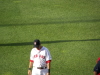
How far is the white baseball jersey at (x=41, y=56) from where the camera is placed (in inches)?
366

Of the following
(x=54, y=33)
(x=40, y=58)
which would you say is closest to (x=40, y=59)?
(x=40, y=58)

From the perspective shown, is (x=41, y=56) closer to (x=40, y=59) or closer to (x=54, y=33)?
(x=40, y=59)

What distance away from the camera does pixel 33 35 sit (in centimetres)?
1431

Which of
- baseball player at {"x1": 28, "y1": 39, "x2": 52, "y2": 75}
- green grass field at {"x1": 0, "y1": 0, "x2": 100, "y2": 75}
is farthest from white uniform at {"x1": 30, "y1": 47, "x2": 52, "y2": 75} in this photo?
green grass field at {"x1": 0, "y1": 0, "x2": 100, "y2": 75}

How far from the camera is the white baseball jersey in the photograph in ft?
30.5

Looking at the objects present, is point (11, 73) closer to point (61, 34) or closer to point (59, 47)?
point (59, 47)

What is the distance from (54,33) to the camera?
14586mm

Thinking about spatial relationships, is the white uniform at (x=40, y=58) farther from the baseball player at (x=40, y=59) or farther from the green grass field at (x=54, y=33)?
the green grass field at (x=54, y=33)

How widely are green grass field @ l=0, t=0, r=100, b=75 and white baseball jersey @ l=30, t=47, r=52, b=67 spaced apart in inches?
75.1

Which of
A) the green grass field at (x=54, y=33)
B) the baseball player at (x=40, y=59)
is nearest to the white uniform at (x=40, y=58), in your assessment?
the baseball player at (x=40, y=59)

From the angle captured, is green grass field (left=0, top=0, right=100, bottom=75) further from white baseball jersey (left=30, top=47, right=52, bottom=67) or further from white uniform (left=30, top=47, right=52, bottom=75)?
white baseball jersey (left=30, top=47, right=52, bottom=67)

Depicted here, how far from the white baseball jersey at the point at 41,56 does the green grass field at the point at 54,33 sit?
6.26 ft

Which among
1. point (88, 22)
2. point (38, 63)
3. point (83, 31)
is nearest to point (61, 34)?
point (83, 31)

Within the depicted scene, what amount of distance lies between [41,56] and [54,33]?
17.5ft
